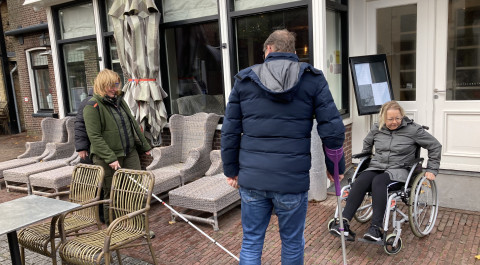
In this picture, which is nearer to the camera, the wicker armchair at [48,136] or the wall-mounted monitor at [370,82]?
the wall-mounted monitor at [370,82]

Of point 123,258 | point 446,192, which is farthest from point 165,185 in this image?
point 446,192

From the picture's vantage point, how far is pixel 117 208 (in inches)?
132

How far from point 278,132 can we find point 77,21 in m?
6.48

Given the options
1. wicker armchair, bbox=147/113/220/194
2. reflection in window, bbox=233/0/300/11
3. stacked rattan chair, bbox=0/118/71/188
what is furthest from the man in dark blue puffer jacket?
stacked rattan chair, bbox=0/118/71/188

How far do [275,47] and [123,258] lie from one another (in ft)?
8.15

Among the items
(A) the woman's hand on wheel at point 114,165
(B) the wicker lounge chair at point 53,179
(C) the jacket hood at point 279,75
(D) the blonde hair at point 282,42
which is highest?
(D) the blonde hair at point 282,42

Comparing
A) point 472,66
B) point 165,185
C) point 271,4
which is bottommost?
point 165,185

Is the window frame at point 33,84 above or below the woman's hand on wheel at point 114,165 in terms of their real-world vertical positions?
above

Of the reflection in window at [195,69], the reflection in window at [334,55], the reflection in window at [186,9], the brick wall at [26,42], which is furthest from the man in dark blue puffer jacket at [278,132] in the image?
the brick wall at [26,42]

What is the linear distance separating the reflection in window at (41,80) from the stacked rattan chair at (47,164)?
15.8ft

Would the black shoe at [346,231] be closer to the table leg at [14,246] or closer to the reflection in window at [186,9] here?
the table leg at [14,246]

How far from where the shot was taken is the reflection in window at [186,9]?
578 cm

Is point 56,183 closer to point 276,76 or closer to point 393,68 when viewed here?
point 276,76

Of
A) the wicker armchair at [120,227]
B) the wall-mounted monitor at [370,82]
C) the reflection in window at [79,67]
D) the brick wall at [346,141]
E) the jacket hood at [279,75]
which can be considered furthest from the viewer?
the reflection in window at [79,67]
